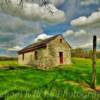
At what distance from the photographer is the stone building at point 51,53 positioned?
151 feet

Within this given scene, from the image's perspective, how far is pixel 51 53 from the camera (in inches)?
1842

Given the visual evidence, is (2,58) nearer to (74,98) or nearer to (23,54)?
(23,54)

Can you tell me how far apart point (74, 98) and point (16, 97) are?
2.31m

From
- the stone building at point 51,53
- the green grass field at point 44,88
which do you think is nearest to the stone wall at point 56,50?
the stone building at point 51,53

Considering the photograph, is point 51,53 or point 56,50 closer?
point 51,53

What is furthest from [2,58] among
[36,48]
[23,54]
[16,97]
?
[16,97]

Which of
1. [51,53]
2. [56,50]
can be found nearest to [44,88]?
[51,53]

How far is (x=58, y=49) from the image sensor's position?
48.2 metres

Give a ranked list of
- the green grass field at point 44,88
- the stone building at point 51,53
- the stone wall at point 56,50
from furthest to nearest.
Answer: the stone wall at point 56,50 → the stone building at point 51,53 → the green grass field at point 44,88

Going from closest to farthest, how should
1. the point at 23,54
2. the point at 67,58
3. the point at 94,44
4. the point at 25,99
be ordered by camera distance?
the point at 25,99 → the point at 94,44 → the point at 67,58 → the point at 23,54

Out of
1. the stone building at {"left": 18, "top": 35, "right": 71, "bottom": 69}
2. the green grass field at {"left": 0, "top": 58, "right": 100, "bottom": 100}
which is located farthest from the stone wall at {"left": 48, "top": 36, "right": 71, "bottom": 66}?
the green grass field at {"left": 0, "top": 58, "right": 100, "bottom": 100}

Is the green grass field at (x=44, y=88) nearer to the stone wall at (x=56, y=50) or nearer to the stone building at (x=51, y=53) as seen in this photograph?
the stone building at (x=51, y=53)

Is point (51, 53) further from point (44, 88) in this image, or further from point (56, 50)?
point (44, 88)

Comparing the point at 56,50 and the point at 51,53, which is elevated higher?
the point at 56,50
